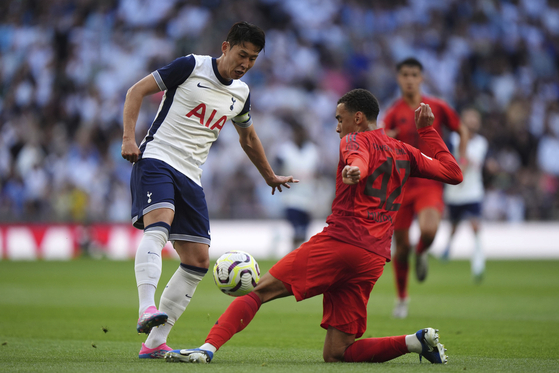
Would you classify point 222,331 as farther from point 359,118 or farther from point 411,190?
point 411,190

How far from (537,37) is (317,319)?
58.3ft

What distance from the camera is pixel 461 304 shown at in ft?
29.7

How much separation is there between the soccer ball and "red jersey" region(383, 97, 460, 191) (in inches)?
147

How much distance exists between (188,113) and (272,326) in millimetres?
2968

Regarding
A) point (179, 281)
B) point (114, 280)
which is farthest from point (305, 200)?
point (179, 281)

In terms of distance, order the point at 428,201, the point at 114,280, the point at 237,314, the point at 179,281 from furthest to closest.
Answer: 1. the point at 114,280
2. the point at 428,201
3. the point at 179,281
4. the point at 237,314

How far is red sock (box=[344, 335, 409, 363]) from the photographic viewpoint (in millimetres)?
4434

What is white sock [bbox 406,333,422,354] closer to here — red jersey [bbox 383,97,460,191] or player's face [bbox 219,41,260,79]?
player's face [bbox 219,41,260,79]

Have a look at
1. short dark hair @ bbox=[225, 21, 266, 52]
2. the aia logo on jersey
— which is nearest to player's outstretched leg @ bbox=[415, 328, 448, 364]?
Result: the aia logo on jersey

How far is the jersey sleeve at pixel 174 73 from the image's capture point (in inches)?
194

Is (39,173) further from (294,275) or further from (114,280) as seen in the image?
(294,275)

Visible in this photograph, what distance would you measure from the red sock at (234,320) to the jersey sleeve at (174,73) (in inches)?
62.1

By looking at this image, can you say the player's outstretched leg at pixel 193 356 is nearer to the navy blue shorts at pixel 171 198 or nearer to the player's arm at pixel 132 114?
the navy blue shorts at pixel 171 198

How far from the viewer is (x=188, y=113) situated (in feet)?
16.5
